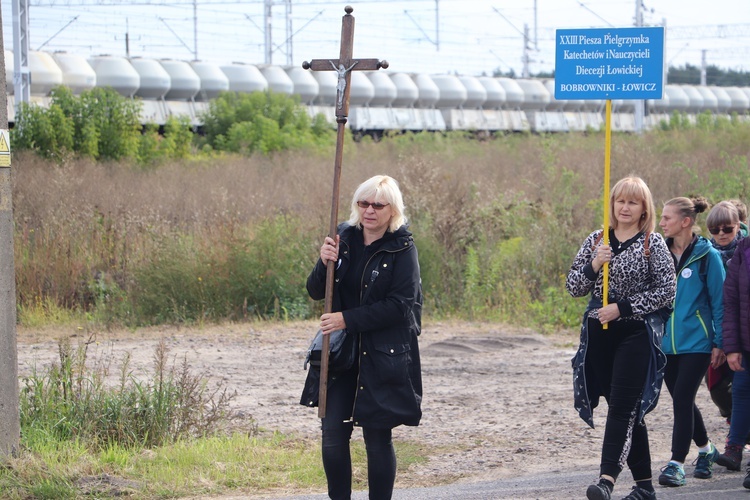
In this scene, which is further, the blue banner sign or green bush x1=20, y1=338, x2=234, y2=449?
green bush x1=20, y1=338, x2=234, y2=449

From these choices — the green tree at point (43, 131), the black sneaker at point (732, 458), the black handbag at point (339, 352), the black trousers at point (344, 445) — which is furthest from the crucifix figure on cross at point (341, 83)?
the green tree at point (43, 131)

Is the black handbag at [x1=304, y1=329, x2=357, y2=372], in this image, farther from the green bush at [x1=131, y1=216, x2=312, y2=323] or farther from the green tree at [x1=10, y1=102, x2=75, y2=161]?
the green tree at [x1=10, y1=102, x2=75, y2=161]

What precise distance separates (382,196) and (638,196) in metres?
1.45

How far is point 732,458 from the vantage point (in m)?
6.02

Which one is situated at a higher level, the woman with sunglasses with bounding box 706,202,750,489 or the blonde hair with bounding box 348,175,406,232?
the blonde hair with bounding box 348,175,406,232

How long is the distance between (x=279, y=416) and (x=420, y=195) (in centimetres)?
749

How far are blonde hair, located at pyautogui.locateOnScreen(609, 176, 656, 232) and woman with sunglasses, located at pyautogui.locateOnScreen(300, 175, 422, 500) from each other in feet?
4.04

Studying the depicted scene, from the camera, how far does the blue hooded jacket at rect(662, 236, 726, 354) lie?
5.80m

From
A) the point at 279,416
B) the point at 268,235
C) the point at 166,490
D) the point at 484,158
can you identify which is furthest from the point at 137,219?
the point at 484,158

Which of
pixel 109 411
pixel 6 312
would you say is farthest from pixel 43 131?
pixel 6 312

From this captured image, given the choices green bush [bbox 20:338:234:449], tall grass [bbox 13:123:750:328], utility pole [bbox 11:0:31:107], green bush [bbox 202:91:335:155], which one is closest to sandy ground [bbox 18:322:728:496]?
tall grass [bbox 13:123:750:328]

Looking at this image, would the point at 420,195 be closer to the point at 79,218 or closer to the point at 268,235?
the point at 268,235

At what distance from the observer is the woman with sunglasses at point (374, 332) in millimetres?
4617

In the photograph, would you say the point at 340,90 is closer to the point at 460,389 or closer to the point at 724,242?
the point at 724,242
